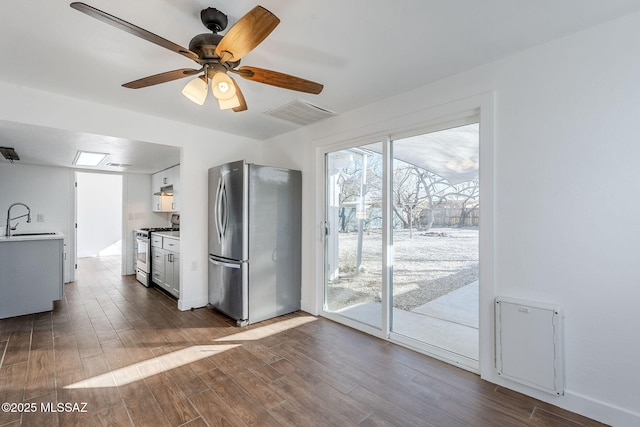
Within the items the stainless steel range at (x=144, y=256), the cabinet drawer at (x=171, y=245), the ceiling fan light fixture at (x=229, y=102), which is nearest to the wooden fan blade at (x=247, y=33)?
the ceiling fan light fixture at (x=229, y=102)

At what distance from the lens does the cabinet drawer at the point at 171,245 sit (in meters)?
3.86

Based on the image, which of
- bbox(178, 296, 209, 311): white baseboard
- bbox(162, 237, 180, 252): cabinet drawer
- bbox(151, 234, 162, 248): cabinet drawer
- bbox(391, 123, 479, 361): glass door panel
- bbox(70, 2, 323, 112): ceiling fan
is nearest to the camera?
bbox(70, 2, 323, 112): ceiling fan

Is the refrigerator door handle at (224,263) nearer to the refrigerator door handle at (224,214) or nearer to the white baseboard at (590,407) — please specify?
the refrigerator door handle at (224,214)

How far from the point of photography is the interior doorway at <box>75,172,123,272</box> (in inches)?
313

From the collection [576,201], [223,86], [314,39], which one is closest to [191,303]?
[223,86]

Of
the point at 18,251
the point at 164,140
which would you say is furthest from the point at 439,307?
the point at 18,251

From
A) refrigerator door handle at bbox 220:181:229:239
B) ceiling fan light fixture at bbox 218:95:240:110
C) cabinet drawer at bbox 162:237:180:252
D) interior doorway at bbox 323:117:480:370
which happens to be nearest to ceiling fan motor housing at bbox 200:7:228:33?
ceiling fan light fixture at bbox 218:95:240:110

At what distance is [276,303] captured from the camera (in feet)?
11.3

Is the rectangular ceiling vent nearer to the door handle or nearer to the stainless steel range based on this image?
the door handle

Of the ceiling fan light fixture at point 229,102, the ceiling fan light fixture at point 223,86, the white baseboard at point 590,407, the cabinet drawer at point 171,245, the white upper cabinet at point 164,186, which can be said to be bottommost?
the white baseboard at point 590,407

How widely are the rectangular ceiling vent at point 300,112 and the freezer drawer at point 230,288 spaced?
67.4 inches

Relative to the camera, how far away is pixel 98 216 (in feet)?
26.9

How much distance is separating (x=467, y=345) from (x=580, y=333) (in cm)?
89

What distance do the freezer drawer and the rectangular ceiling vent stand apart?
1713mm
